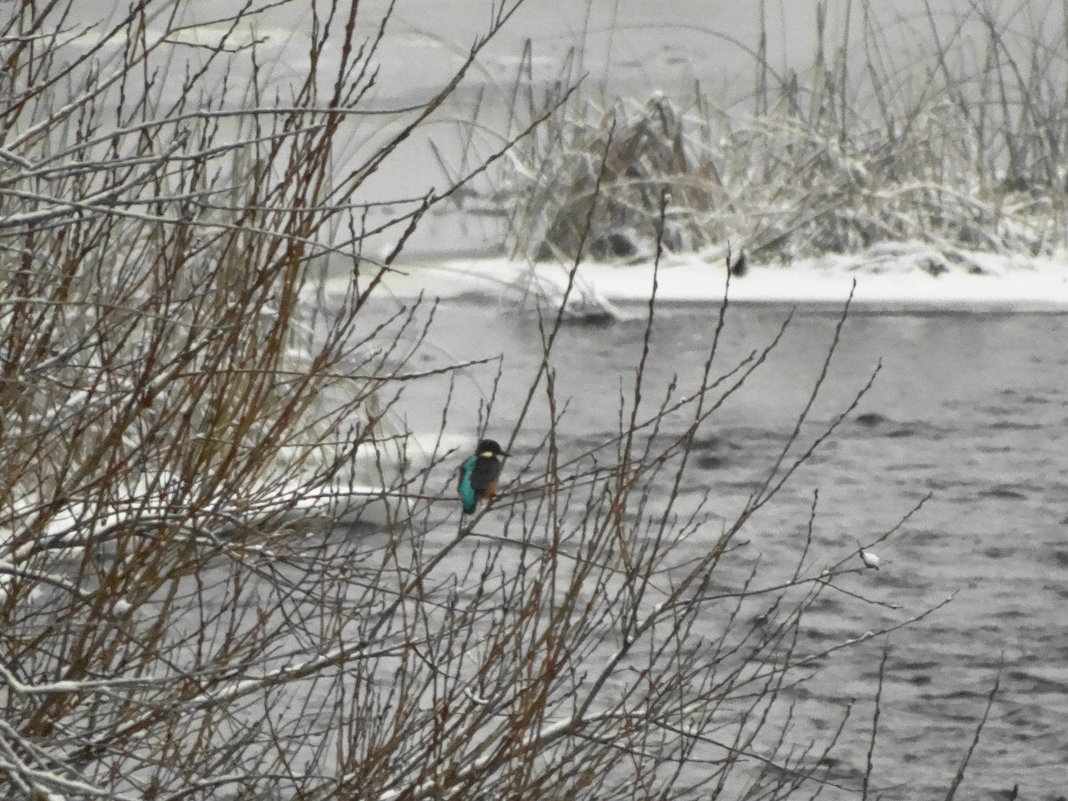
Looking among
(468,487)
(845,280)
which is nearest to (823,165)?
(845,280)

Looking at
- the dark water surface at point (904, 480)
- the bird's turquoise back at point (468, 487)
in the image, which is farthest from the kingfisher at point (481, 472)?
the dark water surface at point (904, 480)

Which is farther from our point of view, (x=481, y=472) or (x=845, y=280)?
(x=845, y=280)

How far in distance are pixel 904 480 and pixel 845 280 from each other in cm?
416

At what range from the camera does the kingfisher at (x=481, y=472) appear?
3751mm

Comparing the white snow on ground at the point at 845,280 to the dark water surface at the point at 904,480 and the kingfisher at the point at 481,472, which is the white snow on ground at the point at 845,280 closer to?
the dark water surface at the point at 904,480

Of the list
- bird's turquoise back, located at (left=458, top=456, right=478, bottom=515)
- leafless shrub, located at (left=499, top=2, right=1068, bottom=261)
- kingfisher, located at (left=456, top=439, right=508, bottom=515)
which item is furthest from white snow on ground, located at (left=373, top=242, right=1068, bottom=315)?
kingfisher, located at (left=456, top=439, right=508, bottom=515)

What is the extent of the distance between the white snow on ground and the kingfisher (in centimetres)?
704

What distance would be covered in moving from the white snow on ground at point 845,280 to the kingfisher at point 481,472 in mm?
7042

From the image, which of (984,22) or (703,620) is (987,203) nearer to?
(984,22)

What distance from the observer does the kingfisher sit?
3751 millimetres

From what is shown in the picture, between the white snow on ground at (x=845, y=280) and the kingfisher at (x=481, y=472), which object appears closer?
the kingfisher at (x=481, y=472)

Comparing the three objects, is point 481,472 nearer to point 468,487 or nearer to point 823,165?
point 468,487

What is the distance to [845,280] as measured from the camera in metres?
11.8

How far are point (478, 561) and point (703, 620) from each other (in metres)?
0.94
